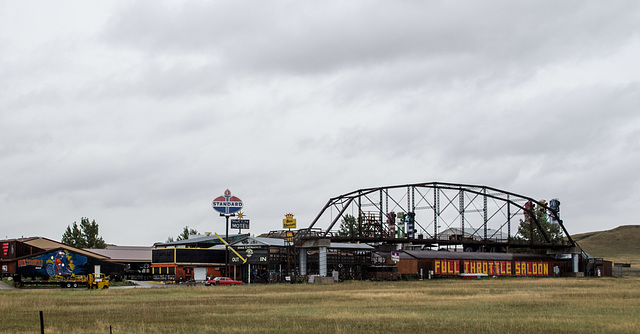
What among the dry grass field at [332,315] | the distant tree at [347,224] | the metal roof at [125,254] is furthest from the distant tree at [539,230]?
the dry grass field at [332,315]

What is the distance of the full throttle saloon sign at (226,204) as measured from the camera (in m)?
114

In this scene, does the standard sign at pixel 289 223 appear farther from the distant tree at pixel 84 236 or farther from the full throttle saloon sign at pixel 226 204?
the distant tree at pixel 84 236

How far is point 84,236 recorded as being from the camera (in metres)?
158

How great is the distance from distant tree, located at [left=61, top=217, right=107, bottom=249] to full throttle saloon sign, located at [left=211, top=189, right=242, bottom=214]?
5456 centimetres

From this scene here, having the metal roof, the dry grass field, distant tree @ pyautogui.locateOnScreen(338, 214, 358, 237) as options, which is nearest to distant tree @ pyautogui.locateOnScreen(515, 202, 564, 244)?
distant tree @ pyautogui.locateOnScreen(338, 214, 358, 237)

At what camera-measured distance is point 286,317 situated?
126ft

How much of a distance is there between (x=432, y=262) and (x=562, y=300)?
2223 inches

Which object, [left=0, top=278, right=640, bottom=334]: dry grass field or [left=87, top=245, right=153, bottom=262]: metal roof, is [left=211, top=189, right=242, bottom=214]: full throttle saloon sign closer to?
[left=87, top=245, right=153, bottom=262]: metal roof

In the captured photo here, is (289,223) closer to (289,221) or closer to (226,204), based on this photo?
(289,221)

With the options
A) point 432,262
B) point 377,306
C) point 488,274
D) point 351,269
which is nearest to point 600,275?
point 488,274

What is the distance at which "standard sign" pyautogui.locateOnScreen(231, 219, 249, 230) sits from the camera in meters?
123

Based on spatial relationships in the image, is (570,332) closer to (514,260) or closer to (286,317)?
(286,317)

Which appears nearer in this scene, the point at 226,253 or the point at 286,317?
the point at 286,317

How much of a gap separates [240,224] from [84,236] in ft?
172
